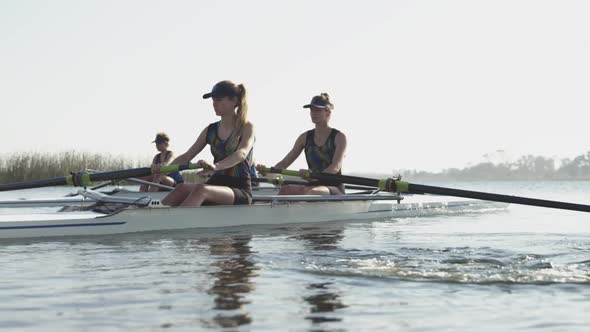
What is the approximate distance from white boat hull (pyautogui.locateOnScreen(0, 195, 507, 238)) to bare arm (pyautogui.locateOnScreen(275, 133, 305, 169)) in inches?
40.3

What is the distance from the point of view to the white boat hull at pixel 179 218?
941 centimetres

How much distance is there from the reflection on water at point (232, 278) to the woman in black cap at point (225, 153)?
1.01 m

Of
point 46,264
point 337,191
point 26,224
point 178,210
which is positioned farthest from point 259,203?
point 46,264

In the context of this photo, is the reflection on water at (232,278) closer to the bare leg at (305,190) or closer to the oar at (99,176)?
the oar at (99,176)

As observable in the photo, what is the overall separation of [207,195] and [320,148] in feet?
9.45

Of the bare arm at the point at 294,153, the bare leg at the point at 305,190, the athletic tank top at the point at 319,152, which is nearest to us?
the athletic tank top at the point at 319,152

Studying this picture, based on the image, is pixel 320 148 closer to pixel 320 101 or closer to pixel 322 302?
pixel 320 101

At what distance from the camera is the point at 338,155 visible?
1260 cm

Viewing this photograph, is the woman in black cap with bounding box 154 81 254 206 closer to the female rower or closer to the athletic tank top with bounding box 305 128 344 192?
the athletic tank top with bounding box 305 128 344 192

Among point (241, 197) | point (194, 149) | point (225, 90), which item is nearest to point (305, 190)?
point (241, 197)

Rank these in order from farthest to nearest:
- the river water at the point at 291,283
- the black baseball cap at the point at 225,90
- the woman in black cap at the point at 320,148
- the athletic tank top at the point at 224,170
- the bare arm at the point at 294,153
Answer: the bare arm at the point at 294,153
the woman in black cap at the point at 320,148
the athletic tank top at the point at 224,170
the black baseball cap at the point at 225,90
the river water at the point at 291,283

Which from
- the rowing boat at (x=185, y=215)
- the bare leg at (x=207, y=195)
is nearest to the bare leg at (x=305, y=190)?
the rowing boat at (x=185, y=215)

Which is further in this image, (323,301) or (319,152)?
(319,152)

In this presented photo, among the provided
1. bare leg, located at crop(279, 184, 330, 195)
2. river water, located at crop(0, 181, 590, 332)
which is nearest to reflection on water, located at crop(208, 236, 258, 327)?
river water, located at crop(0, 181, 590, 332)
